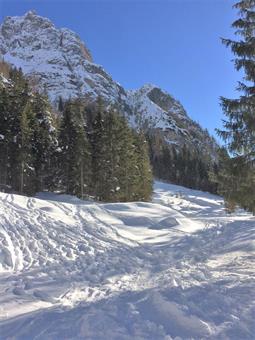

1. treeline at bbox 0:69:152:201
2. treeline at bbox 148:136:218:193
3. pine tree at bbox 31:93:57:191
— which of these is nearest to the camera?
treeline at bbox 0:69:152:201

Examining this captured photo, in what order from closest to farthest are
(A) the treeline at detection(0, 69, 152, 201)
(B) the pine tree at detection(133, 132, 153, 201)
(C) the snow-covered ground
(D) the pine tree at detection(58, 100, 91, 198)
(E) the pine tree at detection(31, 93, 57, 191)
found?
(C) the snow-covered ground < (A) the treeline at detection(0, 69, 152, 201) < (D) the pine tree at detection(58, 100, 91, 198) < (E) the pine tree at detection(31, 93, 57, 191) < (B) the pine tree at detection(133, 132, 153, 201)

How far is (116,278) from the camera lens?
35.1ft

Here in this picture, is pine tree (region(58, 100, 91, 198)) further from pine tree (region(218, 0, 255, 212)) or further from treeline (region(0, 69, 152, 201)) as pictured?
pine tree (region(218, 0, 255, 212))

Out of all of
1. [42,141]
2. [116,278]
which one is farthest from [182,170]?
[116,278]

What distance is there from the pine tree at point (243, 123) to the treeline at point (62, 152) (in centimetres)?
2523

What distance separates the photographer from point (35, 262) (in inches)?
463

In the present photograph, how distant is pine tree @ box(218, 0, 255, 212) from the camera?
1512 cm

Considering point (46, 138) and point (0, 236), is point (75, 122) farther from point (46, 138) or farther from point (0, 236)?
point (0, 236)

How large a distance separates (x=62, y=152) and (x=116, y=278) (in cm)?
3253

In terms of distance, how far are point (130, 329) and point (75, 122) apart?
36.4 metres

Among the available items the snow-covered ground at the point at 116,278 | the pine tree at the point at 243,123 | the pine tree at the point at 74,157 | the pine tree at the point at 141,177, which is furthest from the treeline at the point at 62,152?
the pine tree at the point at 243,123

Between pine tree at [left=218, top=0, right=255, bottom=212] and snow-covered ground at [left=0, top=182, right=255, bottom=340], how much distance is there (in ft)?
7.49

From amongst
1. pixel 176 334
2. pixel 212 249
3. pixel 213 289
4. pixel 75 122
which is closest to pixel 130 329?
pixel 176 334

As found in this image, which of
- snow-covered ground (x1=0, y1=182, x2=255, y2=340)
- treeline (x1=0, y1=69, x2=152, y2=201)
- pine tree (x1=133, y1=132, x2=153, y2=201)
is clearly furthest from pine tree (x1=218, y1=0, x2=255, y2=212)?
pine tree (x1=133, y1=132, x2=153, y2=201)
